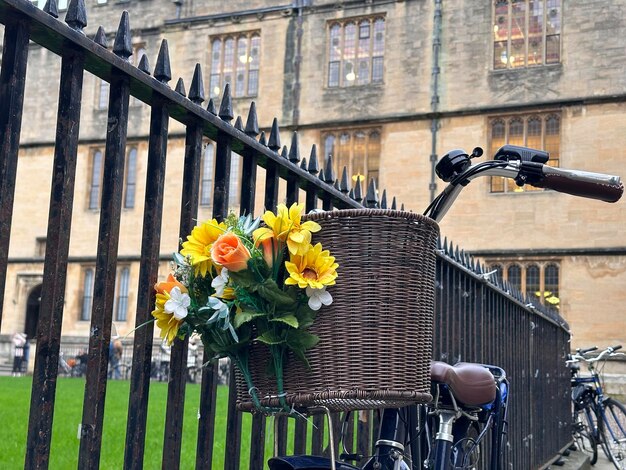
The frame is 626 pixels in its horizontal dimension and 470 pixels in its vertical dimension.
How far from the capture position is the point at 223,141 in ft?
7.75

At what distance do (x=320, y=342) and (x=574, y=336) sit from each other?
15817mm

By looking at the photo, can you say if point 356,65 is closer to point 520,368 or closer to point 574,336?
point 574,336

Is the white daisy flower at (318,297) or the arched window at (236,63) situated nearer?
the white daisy flower at (318,297)

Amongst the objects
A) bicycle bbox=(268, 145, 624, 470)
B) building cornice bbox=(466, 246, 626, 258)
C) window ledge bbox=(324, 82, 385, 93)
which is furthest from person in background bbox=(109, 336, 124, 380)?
bicycle bbox=(268, 145, 624, 470)

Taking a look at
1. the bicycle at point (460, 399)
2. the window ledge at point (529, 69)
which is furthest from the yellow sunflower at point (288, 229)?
the window ledge at point (529, 69)

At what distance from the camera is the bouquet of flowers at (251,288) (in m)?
1.79

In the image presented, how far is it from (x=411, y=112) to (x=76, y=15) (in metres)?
17.4

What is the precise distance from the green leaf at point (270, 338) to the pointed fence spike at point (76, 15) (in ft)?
2.60

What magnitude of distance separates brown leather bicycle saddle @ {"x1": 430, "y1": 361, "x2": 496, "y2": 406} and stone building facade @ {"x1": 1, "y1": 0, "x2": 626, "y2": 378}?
14605mm

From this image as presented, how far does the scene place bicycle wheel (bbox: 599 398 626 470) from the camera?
6.90 m

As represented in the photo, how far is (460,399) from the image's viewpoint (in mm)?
2699

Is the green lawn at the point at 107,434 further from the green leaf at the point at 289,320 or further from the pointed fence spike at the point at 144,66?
the pointed fence spike at the point at 144,66

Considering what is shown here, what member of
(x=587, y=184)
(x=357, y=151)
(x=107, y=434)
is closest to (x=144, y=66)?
(x=587, y=184)

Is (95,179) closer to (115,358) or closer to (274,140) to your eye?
(115,358)
